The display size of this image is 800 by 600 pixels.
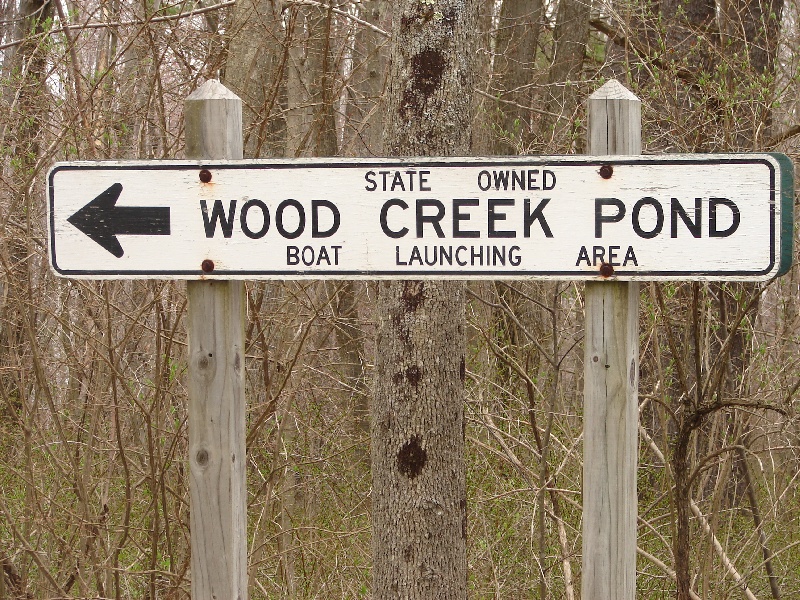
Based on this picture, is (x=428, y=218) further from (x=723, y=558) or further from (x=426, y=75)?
(x=723, y=558)

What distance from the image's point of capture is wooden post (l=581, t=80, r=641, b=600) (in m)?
2.20

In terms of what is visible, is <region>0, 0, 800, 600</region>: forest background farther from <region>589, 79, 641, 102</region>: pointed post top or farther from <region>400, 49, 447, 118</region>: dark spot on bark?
<region>589, 79, 641, 102</region>: pointed post top

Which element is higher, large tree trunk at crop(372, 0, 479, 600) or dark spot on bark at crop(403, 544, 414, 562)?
large tree trunk at crop(372, 0, 479, 600)

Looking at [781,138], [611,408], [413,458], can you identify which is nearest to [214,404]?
[611,408]

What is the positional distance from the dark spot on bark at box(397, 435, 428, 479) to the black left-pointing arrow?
4.66 ft

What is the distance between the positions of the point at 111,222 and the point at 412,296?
4.34 feet

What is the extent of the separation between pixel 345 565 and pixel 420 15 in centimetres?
356

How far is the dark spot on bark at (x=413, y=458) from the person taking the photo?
10.9 feet

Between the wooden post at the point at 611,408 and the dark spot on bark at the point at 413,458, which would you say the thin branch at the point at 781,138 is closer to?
the dark spot on bark at the point at 413,458

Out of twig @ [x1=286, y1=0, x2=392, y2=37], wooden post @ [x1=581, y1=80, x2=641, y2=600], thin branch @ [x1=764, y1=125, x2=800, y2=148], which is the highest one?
twig @ [x1=286, y1=0, x2=392, y2=37]

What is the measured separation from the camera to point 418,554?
3330mm

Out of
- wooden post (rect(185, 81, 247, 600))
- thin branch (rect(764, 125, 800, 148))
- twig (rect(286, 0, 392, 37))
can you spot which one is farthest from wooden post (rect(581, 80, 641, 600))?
twig (rect(286, 0, 392, 37))

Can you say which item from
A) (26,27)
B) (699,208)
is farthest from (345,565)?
(26,27)

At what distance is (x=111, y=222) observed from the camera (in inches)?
91.0
